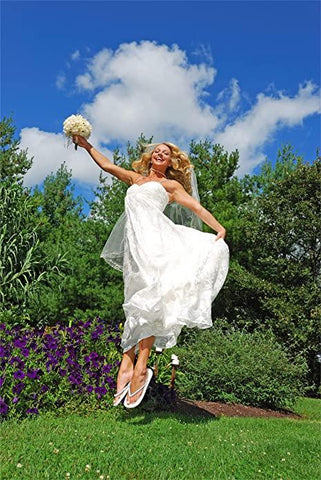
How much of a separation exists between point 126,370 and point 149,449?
2.84 ft

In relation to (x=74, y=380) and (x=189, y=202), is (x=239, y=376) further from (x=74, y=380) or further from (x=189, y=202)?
(x=189, y=202)

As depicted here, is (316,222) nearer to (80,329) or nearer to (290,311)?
(290,311)

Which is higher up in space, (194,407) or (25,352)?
(25,352)

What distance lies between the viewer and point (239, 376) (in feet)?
23.3

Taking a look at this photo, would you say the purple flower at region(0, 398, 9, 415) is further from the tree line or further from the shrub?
the tree line

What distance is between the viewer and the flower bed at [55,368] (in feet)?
15.7

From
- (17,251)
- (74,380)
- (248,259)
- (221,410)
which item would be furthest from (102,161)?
(248,259)

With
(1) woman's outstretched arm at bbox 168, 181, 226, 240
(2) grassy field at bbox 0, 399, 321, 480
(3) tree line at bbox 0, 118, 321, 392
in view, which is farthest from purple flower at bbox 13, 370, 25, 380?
(3) tree line at bbox 0, 118, 321, 392

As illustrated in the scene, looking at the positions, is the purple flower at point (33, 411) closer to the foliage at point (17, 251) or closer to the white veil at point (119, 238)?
the white veil at point (119, 238)

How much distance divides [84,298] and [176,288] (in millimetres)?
9868

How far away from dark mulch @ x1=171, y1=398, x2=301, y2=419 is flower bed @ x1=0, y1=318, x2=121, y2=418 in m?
0.90

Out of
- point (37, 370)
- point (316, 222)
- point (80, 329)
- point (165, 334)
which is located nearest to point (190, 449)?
point (165, 334)

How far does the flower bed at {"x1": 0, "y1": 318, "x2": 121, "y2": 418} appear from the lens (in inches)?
189

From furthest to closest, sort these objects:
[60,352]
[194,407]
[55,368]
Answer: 1. [194,407]
2. [60,352]
3. [55,368]
